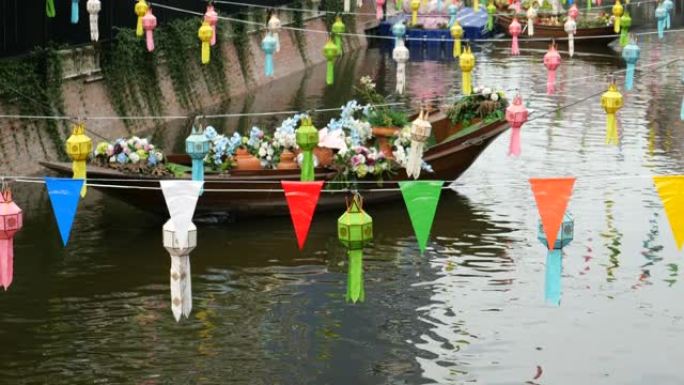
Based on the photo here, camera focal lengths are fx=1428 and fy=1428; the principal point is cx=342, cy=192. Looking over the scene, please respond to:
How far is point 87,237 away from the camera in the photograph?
23844 mm

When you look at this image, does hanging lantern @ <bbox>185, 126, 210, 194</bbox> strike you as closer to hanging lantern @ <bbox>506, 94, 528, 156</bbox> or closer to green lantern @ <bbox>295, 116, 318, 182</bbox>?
green lantern @ <bbox>295, 116, 318, 182</bbox>

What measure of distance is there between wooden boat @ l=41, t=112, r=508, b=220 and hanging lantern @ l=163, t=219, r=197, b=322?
6.47 meters

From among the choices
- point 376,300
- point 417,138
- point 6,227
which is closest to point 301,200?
point 6,227

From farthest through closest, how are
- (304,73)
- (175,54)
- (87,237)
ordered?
(304,73)
(175,54)
(87,237)

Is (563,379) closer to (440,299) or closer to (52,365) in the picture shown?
(440,299)

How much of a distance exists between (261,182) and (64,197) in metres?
6.42

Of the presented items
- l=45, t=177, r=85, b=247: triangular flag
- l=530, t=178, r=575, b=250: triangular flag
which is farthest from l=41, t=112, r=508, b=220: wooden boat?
l=530, t=178, r=575, b=250: triangular flag

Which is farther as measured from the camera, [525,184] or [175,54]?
[175,54]

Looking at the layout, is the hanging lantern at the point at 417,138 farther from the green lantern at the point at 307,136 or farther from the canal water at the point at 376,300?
the green lantern at the point at 307,136

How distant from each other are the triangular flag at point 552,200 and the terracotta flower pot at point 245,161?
31.0 feet

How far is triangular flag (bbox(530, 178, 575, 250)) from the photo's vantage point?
52.1 ft

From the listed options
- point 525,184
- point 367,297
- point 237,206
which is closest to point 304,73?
point 525,184

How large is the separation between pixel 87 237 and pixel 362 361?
7685mm

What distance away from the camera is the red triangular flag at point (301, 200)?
16.4m
